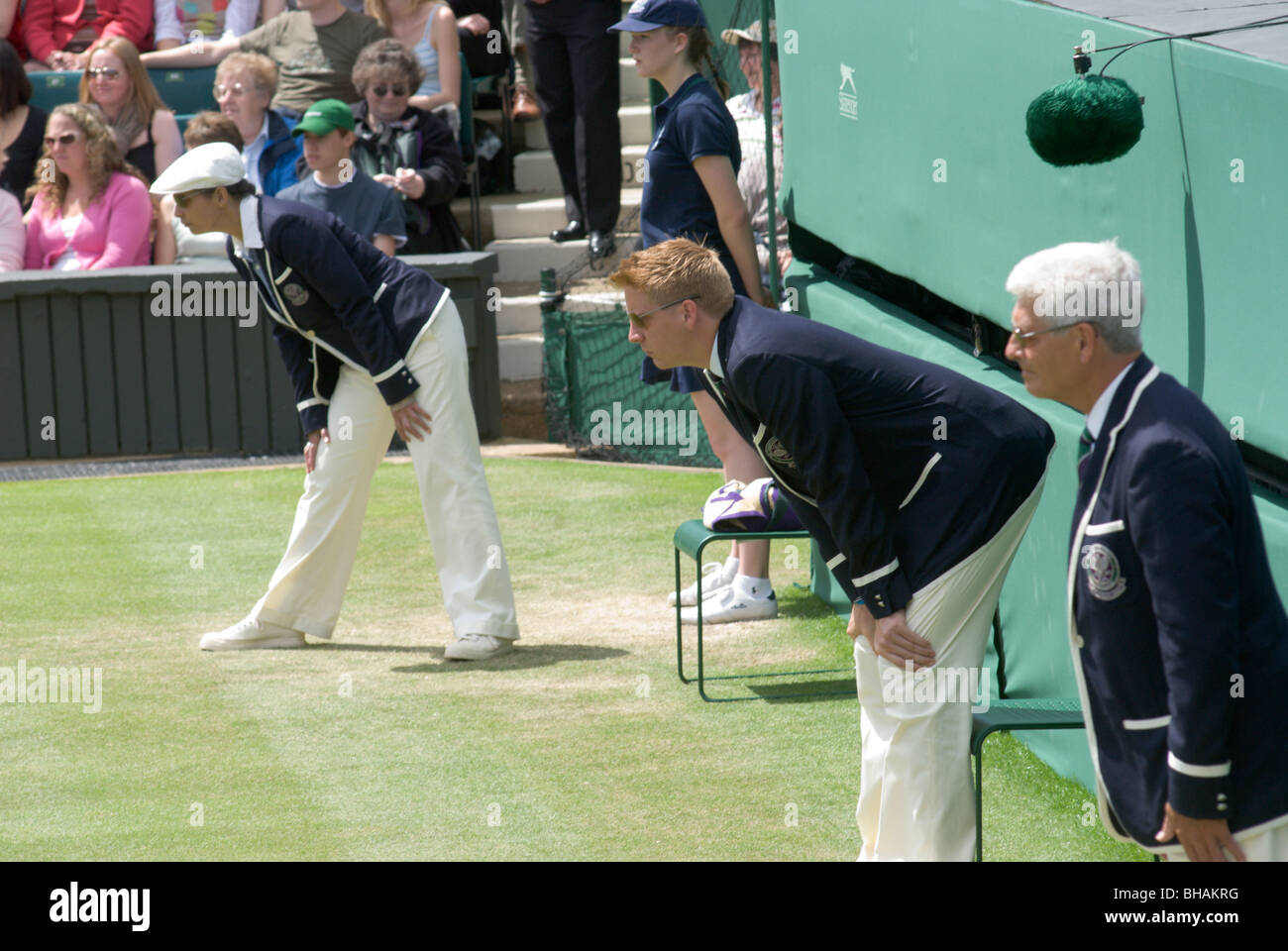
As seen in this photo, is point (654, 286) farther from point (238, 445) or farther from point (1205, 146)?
point (238, 445)

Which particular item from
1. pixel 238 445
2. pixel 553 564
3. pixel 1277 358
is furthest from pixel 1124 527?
pixel 238 445

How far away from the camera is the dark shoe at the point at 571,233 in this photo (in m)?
12.5

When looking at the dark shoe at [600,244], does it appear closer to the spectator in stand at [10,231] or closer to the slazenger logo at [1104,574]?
the spectator in stand at [10,231]

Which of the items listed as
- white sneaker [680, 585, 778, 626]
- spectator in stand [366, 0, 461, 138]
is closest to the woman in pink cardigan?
spectator in stand [366, 0, 461, 138]

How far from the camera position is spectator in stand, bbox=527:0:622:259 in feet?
38.6

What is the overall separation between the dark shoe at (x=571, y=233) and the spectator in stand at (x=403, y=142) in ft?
4.23

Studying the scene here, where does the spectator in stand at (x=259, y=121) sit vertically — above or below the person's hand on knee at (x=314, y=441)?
above

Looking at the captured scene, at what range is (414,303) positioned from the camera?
6305 millimetres

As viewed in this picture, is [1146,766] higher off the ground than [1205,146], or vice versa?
[1205,146]

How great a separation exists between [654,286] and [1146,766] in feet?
5.16

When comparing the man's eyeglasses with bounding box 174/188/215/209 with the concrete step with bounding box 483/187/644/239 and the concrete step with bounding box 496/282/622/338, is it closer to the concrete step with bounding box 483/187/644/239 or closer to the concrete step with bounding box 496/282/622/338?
the concrete step with bounding box 496/282/622/338

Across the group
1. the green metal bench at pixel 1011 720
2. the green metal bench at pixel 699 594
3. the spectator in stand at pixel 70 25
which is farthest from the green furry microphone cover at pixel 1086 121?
the spectator in stand at pixel 70 25

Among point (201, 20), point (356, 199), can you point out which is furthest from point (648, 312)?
point (201, 20)

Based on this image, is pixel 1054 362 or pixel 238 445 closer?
pixel 1054 362
